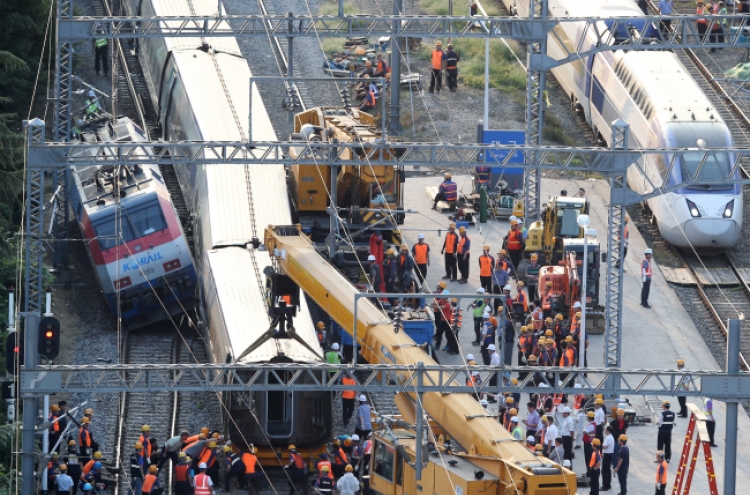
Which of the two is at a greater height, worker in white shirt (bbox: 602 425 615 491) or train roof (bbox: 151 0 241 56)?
train roof (bbox: 151 0 241 56)

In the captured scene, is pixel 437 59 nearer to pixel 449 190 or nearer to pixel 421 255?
pixel 449 190

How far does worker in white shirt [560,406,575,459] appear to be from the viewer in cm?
3828

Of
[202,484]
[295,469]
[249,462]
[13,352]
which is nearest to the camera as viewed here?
[13,352]

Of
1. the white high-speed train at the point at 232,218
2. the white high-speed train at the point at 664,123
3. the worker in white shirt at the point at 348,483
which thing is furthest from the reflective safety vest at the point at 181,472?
Answer: the white high-speed train at the point at 664,123

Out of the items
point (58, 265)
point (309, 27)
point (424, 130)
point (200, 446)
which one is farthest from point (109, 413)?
point (424, 130)

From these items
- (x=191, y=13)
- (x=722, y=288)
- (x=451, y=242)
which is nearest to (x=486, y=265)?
(x=451, y=242)

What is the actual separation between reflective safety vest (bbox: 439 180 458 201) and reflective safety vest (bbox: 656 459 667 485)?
609 inches

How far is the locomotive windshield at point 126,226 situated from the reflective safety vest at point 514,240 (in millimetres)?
8508

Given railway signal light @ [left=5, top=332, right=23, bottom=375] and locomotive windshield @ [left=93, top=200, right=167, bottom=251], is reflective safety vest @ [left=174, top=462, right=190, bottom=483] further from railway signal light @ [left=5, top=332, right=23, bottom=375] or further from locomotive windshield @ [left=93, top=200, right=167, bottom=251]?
locomotive windshield @ [left=93, top=200, right=167, bottom=251]

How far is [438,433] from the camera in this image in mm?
33438

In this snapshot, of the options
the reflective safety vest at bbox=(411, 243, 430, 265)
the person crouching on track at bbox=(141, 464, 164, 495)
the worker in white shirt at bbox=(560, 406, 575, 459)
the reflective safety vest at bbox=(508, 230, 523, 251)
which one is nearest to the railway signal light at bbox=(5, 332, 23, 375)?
the person crouching on track at bbox=(141, 464, 164, 495)

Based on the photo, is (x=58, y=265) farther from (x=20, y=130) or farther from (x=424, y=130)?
(x=424, y=130)

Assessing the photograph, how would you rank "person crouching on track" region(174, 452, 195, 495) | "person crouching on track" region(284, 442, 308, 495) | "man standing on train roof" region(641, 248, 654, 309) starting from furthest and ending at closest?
1. "man standing on train roof" region(641, 248, 654, 309)
2. "person crouching on track" region(284, 442, 308, 495)
3. "person crouching on track" region(174, 452, 195, 495)

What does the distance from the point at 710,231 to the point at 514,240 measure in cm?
532
